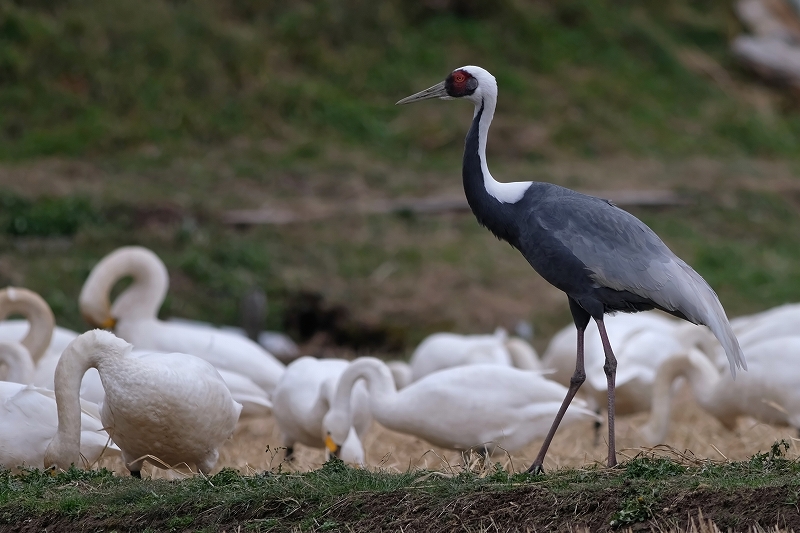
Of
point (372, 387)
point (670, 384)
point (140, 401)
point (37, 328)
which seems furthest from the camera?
point (37, 328)

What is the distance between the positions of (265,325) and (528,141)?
25.0ft

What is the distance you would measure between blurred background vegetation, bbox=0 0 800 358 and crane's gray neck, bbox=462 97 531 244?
687 cm

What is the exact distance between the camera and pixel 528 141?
758 inches

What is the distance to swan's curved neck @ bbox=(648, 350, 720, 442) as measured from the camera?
863 cm

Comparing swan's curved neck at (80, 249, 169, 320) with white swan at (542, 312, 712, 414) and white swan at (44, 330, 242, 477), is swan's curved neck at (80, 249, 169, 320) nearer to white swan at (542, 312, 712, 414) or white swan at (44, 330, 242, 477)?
white swan at (542, 312, 712, 414)

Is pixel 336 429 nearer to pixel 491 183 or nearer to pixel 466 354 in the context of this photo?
pixel 491 183

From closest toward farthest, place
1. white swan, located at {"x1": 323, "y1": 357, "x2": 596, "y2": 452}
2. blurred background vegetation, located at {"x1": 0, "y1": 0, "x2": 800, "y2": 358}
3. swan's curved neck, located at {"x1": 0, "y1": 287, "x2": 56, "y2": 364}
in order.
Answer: white swan, located at {"x1": 323, "y1": 357, "x2": 596, "y2": 452} < swan's curved neck, located at {"x1": 0, "y1": 287, "x2": 56, "y2": 364} < blurred background vegetation, located at {"x1": 0, "y1": 0, "x2": 800, "y2": 358}

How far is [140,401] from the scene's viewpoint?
→ 5.97 meters

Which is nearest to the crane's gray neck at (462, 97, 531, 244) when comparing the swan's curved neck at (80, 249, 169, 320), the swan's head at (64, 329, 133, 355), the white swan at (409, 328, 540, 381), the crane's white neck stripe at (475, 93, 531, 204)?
the crane's white neck stripe at (475, 93, 531, 204)

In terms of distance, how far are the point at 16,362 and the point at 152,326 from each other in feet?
6.42

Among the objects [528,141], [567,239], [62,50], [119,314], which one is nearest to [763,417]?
[567,239]

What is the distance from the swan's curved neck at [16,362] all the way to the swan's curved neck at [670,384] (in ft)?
14.6

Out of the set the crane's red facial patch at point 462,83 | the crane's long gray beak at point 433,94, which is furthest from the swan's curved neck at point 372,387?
the crane's red facial patch at point 462,83

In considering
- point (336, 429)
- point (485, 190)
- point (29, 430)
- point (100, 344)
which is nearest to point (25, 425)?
point (29, 430)
